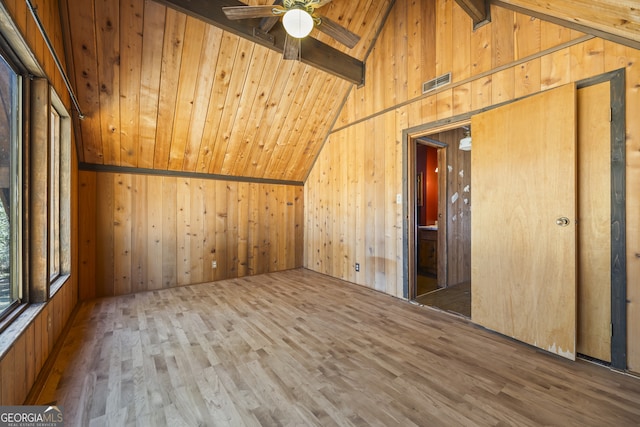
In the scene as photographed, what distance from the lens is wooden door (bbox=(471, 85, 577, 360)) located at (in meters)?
2.01

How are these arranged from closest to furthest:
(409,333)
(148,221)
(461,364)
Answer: (461,364)
(409,333)
(148,221)

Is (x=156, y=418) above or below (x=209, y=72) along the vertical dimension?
below

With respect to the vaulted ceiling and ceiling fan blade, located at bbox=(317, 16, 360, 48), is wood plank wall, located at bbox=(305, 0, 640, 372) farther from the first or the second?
ceiling fan blade, located at bbox=(317, 16, 360, 48)

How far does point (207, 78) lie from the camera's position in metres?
3.01

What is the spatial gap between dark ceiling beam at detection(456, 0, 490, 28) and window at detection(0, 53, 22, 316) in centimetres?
347

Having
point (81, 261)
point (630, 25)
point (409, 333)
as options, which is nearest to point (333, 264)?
point (409, 333)

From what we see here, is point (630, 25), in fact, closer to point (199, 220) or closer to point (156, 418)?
point (156, 418)

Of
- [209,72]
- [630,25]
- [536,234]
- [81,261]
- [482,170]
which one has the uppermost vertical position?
[209,72]

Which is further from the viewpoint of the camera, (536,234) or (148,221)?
(148,221)

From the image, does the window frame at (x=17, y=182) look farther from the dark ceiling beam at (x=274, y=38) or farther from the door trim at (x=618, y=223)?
the door trim at (x=618, y=223)

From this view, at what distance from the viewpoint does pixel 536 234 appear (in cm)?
217

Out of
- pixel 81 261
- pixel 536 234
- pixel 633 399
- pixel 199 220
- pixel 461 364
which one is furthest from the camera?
pixel 199 220

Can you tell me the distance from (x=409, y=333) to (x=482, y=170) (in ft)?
5.59

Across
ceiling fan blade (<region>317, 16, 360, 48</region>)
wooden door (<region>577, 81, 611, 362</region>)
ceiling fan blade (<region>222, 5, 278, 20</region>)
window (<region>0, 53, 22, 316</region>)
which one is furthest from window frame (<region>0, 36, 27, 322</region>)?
wooden door (<region>577, 81, 611, 362</region>)
